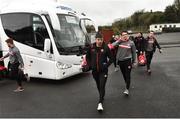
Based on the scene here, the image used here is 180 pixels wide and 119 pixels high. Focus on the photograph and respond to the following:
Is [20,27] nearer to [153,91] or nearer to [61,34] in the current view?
[61,34]

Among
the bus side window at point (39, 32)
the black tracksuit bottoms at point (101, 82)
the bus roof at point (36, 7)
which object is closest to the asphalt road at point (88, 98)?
the black tracksuit bottoms at point (101, 82)

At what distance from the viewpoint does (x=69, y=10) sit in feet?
39.5

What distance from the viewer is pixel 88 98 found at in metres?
8.36

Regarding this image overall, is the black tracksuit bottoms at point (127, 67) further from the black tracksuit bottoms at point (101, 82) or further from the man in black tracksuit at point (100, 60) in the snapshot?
the black tracksuit bottoms at point (101, 82)

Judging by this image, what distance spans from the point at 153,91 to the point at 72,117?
325 centimetres

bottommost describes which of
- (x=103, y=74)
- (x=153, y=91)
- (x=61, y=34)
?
(x=153, y=91)

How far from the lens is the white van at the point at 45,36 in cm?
1036

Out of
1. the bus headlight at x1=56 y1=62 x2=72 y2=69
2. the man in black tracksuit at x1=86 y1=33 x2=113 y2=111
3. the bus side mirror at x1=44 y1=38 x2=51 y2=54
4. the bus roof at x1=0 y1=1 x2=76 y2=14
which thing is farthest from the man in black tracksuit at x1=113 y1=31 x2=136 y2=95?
the bus roof at x1=0 y1=1 x2=76 y2=14

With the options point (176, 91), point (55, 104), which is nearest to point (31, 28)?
point (55, 104)

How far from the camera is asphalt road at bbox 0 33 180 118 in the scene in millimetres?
6918

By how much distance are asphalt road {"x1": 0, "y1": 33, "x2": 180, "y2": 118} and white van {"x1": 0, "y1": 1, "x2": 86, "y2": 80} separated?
2.10 feet

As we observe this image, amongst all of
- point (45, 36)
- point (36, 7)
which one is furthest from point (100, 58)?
point (36, 7)

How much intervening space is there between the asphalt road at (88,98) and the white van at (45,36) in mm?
640

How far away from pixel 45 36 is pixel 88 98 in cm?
322
